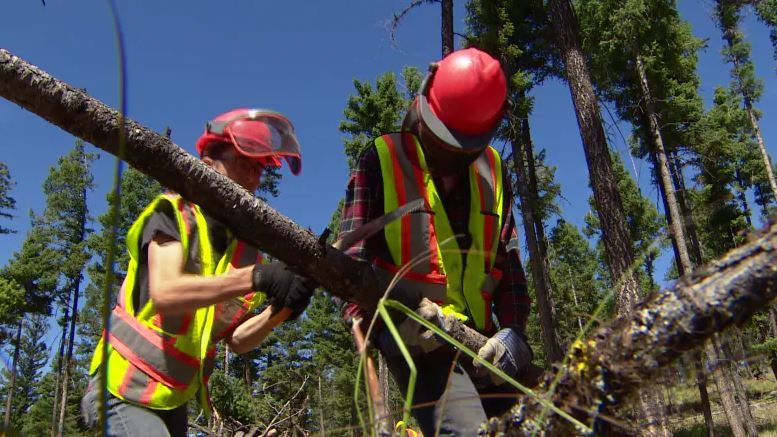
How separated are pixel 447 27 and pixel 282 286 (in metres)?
8.53

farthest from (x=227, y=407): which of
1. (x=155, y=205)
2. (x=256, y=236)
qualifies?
(x=256, y=236)

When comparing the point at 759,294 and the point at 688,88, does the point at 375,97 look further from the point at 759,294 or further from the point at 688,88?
the point at 759,294

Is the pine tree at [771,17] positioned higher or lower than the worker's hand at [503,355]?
higher

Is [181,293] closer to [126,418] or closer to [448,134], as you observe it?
[126,418]

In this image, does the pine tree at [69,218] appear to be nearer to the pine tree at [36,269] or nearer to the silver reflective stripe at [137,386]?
the pine tree at [36,269]

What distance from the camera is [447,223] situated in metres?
2.19

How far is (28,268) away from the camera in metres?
27.7

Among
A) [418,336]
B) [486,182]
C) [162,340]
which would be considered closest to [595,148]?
[486,182]

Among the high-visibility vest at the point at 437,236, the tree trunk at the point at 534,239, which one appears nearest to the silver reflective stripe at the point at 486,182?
the high-visibility vest at the point at 437,236

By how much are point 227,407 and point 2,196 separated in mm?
28215

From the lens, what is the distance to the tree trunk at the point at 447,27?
941 cm

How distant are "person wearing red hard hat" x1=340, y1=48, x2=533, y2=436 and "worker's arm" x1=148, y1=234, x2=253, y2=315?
43cm

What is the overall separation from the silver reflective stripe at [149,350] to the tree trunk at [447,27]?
824 cm

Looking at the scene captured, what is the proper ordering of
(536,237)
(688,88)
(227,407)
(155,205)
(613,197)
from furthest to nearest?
1. (688,88)
2. (536,237)
3. (227,407)
4. (613,197)
5. (155,205)
